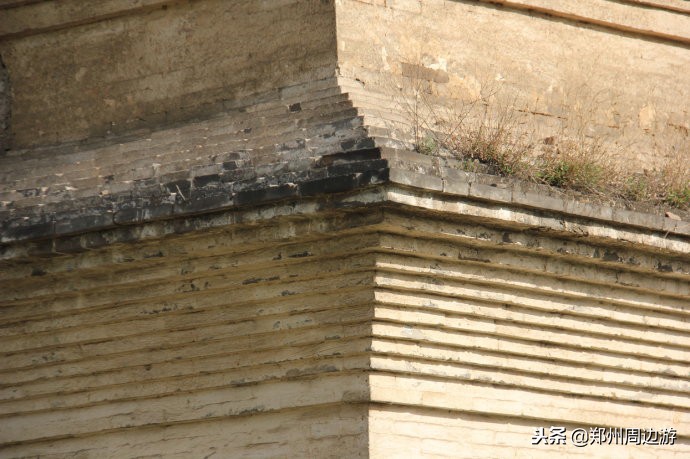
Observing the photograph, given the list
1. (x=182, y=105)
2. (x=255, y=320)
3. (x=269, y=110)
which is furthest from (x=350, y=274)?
(x=182, y=105)

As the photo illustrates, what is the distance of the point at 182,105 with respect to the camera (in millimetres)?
7809

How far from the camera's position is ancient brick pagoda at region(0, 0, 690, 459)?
272 inches

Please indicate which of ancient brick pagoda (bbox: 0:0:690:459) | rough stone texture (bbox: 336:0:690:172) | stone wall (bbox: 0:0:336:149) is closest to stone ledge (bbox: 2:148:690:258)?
ancient brick pagoda (bbox: 0:0:690:459)

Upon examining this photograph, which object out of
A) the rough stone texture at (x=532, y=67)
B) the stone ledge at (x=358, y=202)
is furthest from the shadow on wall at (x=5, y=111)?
the rough stone texture at (x=532, y=67)

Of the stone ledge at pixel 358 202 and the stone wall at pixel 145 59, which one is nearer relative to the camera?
the stone ledge at pixel 358 202

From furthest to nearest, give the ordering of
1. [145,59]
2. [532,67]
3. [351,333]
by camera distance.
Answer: [532,67] < [145,59] < [351,333]

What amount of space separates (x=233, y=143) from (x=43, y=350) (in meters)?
1.56

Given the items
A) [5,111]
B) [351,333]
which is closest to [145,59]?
[5,111]

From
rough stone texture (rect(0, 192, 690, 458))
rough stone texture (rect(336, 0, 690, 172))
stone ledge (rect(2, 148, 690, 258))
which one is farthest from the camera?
rough stone texture (rect(336, 0, 690, 172))

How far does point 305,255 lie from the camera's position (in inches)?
274

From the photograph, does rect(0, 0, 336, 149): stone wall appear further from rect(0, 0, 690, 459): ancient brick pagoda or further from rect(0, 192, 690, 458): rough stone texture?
rect(0, 192, 690, 458): rough stone texture

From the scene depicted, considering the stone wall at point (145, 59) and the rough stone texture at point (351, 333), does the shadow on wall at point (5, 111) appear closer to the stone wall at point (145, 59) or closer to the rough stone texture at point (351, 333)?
the stone wall at point (145, 59)

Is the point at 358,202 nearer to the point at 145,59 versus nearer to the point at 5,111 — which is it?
the point at 145,59

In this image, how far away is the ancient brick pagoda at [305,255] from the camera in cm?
691
